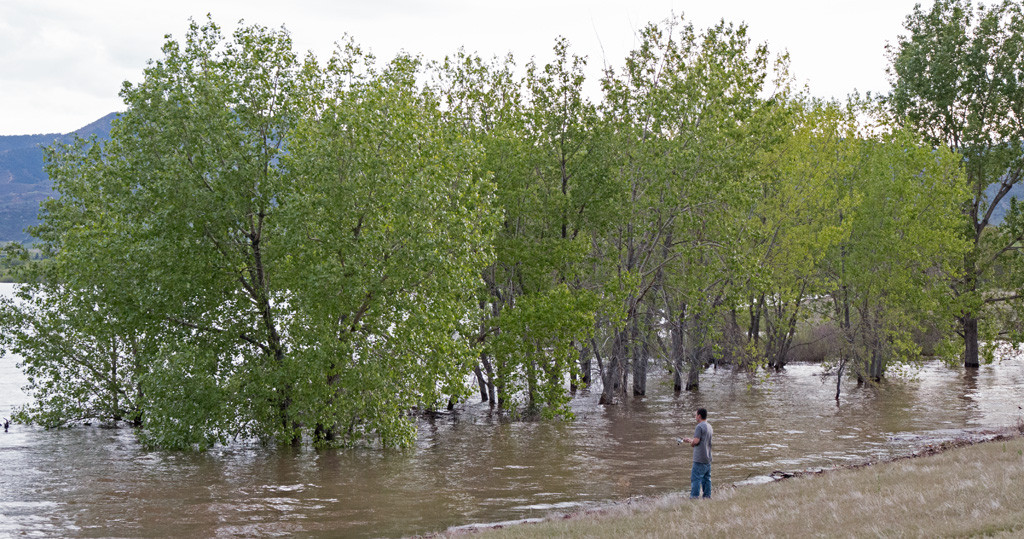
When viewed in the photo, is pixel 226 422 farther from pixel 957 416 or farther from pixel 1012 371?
pixel 1012 371

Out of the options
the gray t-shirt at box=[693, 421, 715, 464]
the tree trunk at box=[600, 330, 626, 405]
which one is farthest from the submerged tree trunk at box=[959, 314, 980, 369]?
the gray t-shirt at box=[693, 421, 715, 464]

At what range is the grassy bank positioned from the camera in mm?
12781

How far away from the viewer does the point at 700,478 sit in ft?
61.7

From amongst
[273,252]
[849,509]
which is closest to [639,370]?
[273,252]

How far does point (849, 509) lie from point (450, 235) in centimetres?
1765

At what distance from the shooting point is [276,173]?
2825 cm

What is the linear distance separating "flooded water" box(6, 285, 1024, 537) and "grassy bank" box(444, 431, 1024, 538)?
379 cm

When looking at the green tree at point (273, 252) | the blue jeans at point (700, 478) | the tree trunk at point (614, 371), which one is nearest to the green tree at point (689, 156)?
the tree trunk at point (614, 371)

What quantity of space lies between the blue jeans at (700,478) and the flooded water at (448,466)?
3.21 meters

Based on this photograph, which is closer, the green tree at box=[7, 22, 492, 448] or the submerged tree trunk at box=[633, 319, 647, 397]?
the green tree at box=[7, 22, 492, 448]

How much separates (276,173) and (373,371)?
7.61 m

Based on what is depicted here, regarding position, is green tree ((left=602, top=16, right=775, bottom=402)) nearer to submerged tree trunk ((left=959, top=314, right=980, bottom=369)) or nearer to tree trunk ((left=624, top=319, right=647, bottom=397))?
tree trunk ((left=624, top=319, right=647, bottom=397))

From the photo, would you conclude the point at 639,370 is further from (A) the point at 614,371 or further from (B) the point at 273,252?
(B) the point at 273,252

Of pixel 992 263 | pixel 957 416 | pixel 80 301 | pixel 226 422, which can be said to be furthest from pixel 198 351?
pixel 992 263
